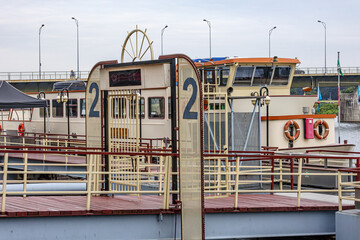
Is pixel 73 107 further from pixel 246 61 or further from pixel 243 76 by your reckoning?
pixel 246 61

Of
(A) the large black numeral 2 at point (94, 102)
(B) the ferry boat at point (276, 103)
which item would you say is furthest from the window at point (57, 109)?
(A) the large black numeral 2 at point (94, 102)

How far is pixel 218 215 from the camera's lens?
33.1ft

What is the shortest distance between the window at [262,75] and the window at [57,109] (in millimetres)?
11233

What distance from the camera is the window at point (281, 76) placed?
2409 centimetres

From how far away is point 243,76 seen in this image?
23.3 m

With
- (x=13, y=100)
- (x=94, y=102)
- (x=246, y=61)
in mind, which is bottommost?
(x=94, y=102)

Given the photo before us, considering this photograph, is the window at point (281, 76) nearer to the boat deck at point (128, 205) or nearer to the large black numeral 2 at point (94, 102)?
the boat deck at point (128, 205)

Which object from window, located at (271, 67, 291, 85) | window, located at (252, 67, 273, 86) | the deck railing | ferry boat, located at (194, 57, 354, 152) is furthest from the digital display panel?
window, located at (271, 67, 291, 85)

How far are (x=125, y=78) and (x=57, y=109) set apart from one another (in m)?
20.9

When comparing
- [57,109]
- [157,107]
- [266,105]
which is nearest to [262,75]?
[266,105]

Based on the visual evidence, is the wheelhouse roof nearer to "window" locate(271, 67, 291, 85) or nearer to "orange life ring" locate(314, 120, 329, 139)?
"window" locate(271, 67, 291, 85)

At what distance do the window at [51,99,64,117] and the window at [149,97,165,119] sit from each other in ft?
25.4

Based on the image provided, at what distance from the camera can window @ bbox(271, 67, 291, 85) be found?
24.1 metres

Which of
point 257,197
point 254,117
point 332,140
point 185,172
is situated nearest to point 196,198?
point 185,172
